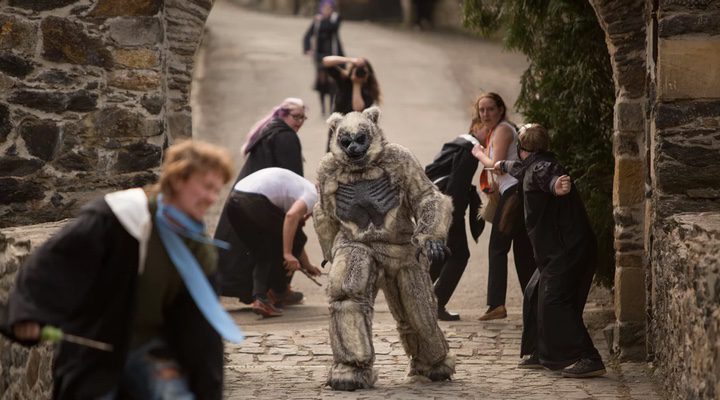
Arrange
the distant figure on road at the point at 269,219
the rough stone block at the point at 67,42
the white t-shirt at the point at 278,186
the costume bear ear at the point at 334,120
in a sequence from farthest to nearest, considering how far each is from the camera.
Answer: the white t-shirt at the point at 278,186 → the distant figure on road at the point at 269,219 → the rough stone block at the point at 67,42 → the costume bear ear at the point at 334,120

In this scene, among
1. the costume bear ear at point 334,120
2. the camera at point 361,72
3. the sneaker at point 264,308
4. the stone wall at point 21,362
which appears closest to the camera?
the stone wall at point 21,362

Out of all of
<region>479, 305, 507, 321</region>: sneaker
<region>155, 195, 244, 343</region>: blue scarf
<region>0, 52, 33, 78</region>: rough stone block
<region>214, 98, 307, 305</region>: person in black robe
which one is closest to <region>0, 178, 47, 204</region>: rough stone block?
<region>0, 52, 33, 78</region>: rough stone block

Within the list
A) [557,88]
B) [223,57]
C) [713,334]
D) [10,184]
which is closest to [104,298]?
[713,334]

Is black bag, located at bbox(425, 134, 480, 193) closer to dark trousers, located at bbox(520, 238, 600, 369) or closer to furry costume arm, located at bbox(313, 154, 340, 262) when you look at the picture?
dark trousers, located at bbox(520, 238, 600, 369)

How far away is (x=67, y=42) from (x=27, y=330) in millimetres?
4306

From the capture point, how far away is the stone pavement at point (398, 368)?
900cm

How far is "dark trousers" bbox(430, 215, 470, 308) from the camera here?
11.7 m

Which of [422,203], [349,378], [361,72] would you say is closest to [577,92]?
[361,72]

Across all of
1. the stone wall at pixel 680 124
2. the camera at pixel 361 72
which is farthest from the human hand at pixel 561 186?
the camera at pixel 361 72

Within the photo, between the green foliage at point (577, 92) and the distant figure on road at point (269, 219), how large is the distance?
1.93 meters

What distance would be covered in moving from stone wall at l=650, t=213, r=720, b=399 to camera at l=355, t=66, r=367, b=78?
3.83 metres

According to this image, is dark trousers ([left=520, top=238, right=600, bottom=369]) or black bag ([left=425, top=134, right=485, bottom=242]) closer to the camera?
dark trousers ([left=520, top=238, right=600, bottom=369])

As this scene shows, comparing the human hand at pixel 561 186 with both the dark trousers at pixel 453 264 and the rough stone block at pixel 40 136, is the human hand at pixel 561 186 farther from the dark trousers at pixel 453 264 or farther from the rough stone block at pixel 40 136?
the rough stone block at pixel 40 136

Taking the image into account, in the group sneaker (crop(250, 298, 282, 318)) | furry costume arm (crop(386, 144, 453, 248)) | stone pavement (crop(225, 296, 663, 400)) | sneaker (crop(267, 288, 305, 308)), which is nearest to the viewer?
furry costume arm (crop(386, 144, 453, 248))
